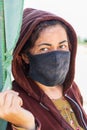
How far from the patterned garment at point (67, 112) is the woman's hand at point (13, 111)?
37 cm

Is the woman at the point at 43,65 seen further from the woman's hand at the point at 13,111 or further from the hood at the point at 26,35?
the woman's hand at the point at 13,111

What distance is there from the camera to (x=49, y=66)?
62.4 inches

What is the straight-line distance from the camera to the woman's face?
1.54m

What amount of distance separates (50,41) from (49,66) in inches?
4.7

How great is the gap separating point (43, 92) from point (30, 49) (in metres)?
0.21

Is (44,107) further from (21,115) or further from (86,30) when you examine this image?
(86,30)

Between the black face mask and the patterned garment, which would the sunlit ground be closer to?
the patterned garment

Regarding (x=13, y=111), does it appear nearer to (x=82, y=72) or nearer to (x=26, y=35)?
(x=26, y=35)

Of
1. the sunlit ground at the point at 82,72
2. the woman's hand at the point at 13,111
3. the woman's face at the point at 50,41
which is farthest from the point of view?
the sunlit ground at the point at 82,72

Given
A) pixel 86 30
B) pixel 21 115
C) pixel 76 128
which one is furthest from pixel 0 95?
pixel 86 30

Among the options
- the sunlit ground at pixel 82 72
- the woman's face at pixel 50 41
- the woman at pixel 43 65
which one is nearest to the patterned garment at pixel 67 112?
the woman at pixel 43 65

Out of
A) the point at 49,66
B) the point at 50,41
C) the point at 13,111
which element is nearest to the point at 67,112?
the point at 49,66

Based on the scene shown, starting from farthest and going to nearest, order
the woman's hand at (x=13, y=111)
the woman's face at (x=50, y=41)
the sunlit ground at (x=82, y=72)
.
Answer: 1. the sunlit ground at (x=82, y=72)
2. the woman's face at (x=50, y=41)
3. the woman's hand at (x=13, y=111)

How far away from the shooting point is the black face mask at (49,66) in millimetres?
1570
